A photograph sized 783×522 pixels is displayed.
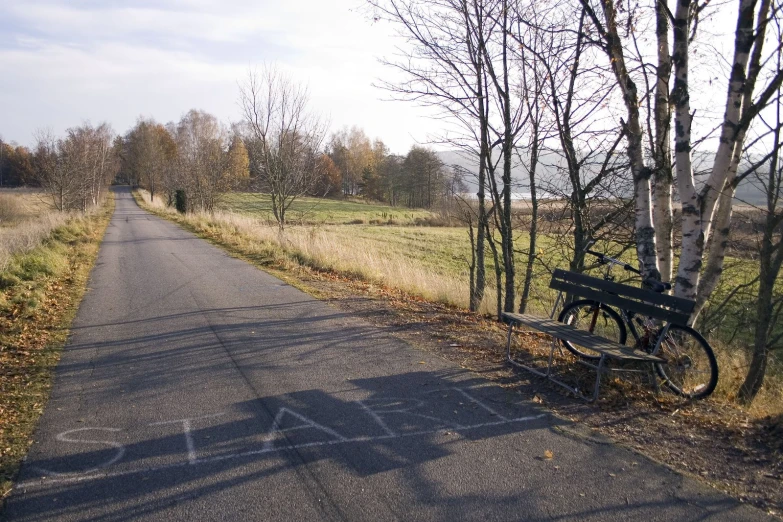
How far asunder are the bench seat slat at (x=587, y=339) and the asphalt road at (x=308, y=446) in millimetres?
769

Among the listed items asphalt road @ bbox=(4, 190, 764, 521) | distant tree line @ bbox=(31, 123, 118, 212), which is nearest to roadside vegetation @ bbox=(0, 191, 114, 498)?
asphalt road @ bbox=(4, 190, 764, 521)

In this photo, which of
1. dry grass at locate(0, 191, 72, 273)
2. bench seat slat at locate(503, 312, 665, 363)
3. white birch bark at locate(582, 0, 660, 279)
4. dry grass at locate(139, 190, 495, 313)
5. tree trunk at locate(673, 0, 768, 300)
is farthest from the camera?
dry grass at locate(0, 191, 72, 273)

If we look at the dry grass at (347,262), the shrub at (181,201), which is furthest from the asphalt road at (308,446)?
the shrub at (181,201)

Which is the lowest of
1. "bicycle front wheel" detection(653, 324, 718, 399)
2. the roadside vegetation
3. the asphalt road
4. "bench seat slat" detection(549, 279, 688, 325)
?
the roadside vegetation

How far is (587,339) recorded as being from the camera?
214 inches

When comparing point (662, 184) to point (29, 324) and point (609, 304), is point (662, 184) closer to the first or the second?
point (609, 304)

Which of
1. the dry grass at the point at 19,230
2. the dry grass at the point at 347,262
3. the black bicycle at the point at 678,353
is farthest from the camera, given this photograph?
the dry grass at the point at 19,230

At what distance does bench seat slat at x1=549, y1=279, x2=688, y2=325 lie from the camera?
5031 mm

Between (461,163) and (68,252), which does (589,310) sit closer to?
(461,163)

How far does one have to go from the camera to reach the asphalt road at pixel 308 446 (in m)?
3.37

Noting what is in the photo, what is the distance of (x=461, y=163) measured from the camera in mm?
10102

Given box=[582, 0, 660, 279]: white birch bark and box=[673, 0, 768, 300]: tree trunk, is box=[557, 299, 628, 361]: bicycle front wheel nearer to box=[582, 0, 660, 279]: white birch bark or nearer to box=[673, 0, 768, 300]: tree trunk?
box=[582, 0, 660, 279]: white birch bark

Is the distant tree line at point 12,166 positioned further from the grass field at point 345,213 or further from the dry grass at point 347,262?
the dry grass at point 347,262

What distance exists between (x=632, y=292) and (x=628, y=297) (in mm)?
188
